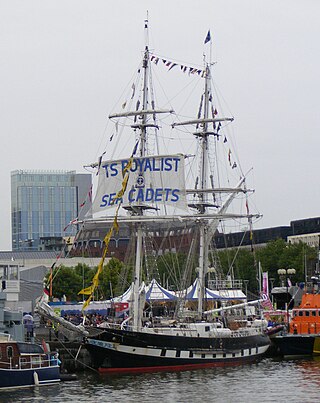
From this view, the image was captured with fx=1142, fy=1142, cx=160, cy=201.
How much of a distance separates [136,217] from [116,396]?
22860 mm

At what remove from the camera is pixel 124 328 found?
7544 centimetres

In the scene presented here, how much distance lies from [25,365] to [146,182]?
74.5 feet

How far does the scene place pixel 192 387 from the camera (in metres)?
64.6

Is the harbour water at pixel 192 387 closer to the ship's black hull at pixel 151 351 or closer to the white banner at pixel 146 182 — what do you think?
the ship's black hull at pixel 151 351

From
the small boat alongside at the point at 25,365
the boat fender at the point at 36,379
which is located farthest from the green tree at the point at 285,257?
the boat fender at the point at 36,379

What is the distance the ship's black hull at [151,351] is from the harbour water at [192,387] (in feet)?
4.21

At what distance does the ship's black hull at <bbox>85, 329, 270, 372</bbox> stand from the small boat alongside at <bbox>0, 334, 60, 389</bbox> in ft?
23.6

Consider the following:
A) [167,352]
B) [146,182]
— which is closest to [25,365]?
[167,352]

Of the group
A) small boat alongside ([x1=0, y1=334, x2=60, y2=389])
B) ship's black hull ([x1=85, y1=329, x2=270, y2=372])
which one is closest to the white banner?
ship's black hull ([x1=85, y1=329, x2=270, y2=372])

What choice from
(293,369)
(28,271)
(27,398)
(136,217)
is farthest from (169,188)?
(28,271)

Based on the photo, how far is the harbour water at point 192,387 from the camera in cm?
5941

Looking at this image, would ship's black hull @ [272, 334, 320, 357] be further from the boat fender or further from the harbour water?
the boat fender

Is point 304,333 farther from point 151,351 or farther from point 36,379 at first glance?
point 36,379

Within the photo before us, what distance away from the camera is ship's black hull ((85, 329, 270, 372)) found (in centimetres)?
7300
